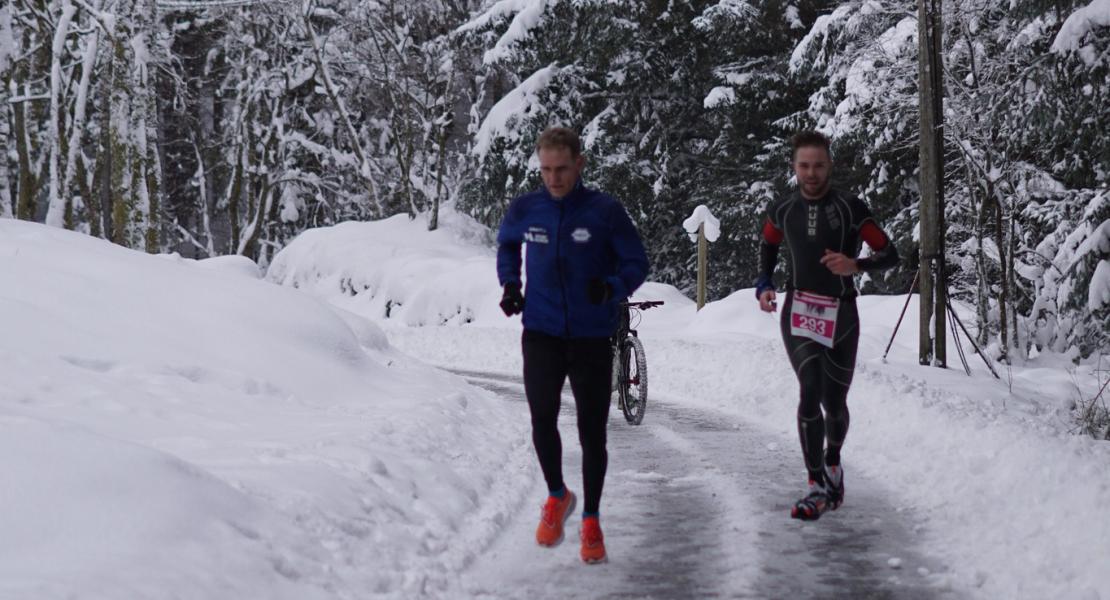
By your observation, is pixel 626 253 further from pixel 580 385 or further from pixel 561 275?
pixel 580 385

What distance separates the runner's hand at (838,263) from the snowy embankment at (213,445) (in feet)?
7.81

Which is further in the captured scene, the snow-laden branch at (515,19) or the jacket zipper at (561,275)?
the snow-laden branch at (515,19)

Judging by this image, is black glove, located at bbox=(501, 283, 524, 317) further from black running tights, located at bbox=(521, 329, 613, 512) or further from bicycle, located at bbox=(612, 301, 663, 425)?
bicycle, located at bbox=(612, 301, 663, 425)

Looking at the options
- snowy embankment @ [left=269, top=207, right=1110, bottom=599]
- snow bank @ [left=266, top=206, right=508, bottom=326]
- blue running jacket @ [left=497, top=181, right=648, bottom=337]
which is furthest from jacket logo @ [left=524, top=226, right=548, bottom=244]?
snow bank @ [left=266, top=206, right=508, bottom=326]

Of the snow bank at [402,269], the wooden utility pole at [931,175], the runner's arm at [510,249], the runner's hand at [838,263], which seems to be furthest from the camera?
the snow bank at [402,269]

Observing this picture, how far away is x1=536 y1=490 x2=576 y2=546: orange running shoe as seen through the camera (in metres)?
5.10

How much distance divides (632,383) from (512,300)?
17.0ft

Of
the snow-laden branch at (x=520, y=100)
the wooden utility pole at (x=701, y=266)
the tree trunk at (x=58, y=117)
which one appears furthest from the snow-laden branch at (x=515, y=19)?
the tree trunk at (x=58, y=117)

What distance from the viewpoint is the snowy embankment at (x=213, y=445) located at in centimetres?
366

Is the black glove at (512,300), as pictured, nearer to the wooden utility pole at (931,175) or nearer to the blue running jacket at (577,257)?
the blue running jacket at (577,257)

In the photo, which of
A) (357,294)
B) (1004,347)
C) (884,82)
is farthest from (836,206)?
(357,294)

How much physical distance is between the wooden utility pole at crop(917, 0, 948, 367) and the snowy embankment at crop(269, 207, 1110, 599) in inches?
38.3

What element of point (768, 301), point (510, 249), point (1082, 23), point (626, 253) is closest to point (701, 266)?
point (1082, 23)

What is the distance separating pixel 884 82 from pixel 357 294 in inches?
630
